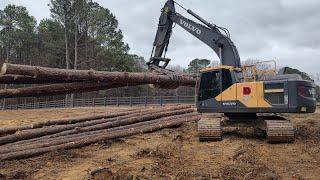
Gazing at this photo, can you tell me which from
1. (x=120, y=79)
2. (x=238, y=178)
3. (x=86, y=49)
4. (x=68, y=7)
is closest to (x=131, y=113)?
(x=120, y=79)

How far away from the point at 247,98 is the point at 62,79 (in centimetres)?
538

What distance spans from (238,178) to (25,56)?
70395 millimetres

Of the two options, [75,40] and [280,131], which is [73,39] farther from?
[280,131]

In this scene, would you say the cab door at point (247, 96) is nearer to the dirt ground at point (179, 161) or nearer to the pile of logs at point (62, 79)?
the dirt ground at point (179, 161)

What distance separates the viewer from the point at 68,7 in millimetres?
49938

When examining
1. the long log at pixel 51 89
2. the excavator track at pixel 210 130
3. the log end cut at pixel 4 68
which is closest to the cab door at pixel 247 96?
the excavator track at pixel 210 130

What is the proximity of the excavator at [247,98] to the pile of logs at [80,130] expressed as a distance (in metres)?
1.90

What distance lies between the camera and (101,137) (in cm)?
1240

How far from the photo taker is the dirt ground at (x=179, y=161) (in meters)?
8.12

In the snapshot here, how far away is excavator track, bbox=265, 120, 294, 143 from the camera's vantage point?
11484 mm

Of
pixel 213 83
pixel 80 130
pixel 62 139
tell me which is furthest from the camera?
pixel 213 83

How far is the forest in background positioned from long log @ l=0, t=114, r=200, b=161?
102ft

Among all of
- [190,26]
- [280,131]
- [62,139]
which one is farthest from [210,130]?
[190,26]

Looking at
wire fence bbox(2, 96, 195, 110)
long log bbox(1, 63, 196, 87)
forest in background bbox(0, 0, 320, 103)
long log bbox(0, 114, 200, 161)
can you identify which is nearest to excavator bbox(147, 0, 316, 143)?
long log bbox(1, 63, 196, 87)
